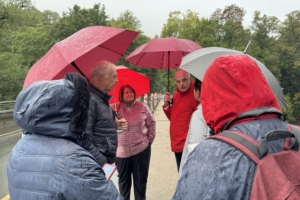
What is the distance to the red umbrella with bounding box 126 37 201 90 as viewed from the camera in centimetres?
430

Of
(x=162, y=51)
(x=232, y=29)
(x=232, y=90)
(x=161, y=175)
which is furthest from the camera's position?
(x=232, y=29)

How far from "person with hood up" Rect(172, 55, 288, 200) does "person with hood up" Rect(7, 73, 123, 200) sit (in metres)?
0.43

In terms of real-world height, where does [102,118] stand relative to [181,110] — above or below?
above

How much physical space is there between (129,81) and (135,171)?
1315 millimetres

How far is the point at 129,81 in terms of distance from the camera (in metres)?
4.48

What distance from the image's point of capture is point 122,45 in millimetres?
3559

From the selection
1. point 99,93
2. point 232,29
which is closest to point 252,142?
point 99,93

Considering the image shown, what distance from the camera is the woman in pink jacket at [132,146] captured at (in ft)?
12.8

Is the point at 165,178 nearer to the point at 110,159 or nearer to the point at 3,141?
the point at 110,159

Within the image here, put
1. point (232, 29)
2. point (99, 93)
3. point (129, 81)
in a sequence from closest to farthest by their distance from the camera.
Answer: point (99, 93) < point (129, 81) < point (232, 29)

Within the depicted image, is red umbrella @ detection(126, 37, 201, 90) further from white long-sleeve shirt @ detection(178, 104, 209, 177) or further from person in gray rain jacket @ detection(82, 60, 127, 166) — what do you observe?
white long-sleeve shirt @ detection(178, 104, 209, 177)

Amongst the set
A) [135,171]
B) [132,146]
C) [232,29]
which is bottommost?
[135,171]

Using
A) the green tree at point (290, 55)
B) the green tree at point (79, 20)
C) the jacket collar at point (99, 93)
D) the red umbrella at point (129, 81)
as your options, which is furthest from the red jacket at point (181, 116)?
the green tree at point (290, 55)

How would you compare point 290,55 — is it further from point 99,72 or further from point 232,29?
point 99,72
